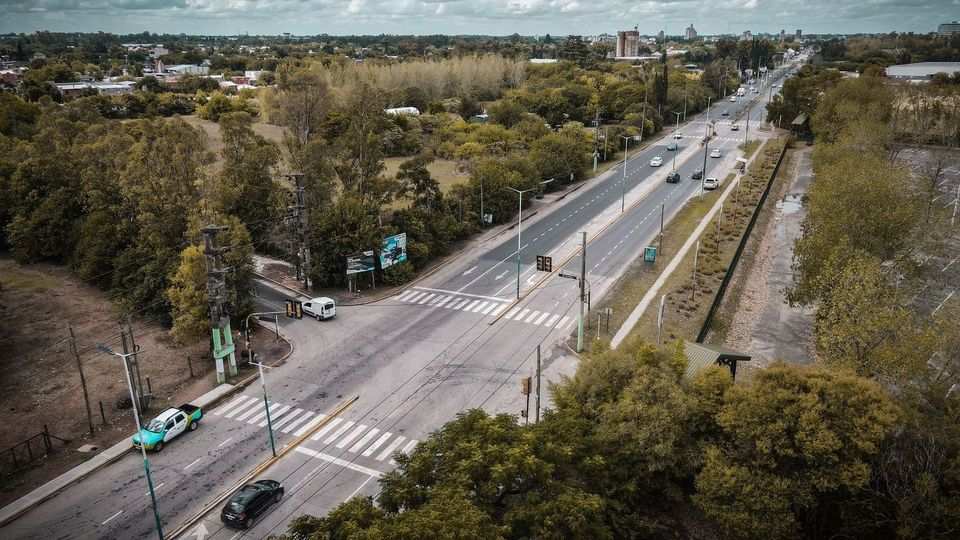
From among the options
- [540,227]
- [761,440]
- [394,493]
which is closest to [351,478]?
[394,493]

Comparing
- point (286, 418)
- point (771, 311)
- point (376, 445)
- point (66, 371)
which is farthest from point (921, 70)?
point (66, 371)

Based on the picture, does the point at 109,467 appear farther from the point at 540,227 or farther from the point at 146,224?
the point at 540,227

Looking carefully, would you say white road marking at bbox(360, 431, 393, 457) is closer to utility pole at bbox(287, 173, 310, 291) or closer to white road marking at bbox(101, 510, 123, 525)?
white road marking at bbox(101, 510, 123, 525)

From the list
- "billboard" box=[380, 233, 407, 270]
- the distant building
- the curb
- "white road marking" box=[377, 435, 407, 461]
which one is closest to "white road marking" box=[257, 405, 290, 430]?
the curb

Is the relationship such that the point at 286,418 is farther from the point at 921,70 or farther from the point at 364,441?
the point at 921,70

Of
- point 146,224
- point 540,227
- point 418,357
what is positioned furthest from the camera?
point 540,227

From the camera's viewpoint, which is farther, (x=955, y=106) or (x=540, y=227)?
(x=955, y=106)
